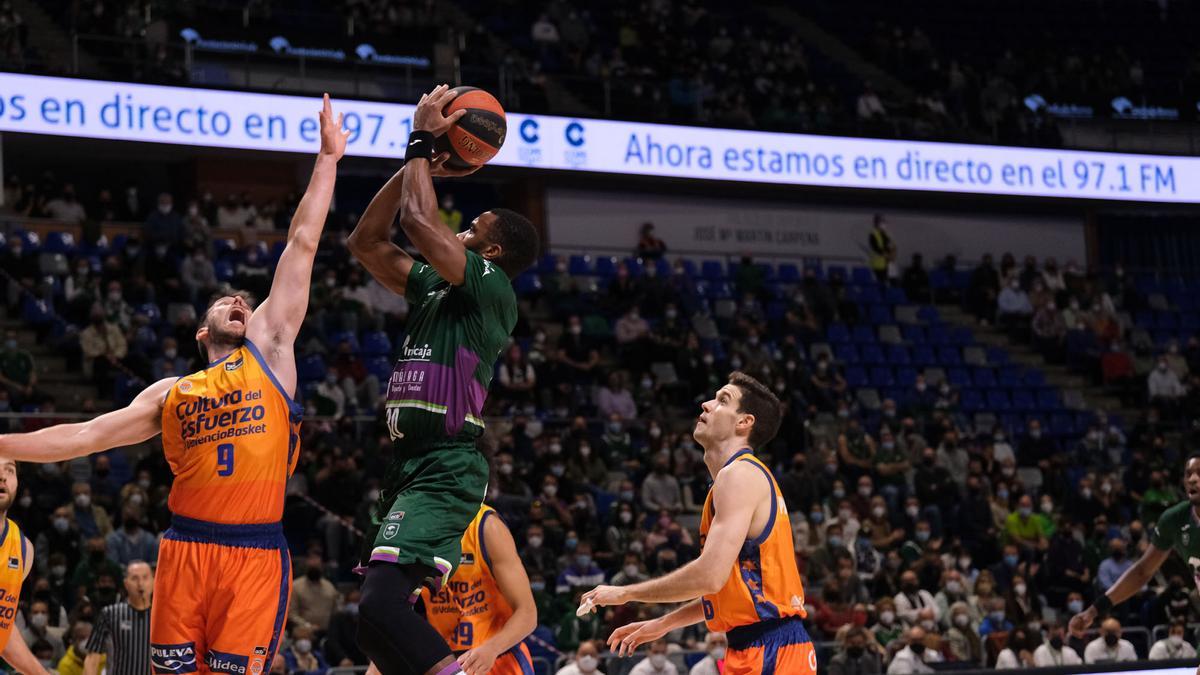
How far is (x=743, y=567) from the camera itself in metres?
5.85

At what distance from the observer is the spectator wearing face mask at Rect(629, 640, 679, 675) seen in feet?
40.1

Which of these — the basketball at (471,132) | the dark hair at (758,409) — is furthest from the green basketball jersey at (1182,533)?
the basketball at (471,132)

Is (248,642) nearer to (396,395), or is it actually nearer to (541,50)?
(396,395)

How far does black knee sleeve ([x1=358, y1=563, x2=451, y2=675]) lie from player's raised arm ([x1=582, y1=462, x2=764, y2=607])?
67cm

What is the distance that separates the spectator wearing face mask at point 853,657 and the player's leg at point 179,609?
A: 8.51 meters

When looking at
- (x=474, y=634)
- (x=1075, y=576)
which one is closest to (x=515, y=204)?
(x=1075, y=576)

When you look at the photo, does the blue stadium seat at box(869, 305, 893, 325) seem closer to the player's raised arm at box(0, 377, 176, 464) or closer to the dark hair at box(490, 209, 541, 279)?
the dark hair at box(490, 209, 541, 279)

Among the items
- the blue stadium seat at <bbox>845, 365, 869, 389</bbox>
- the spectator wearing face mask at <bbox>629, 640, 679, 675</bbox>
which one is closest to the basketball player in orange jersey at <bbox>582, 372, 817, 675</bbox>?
the spectator wearing face mask at <bbox>629, 640, 679, 675</bbox>

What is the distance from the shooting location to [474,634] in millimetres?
6426

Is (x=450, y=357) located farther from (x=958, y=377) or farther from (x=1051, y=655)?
(x=958, y=377)

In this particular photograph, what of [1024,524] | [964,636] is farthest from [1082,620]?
[1024,524]

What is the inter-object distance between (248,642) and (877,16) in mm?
25816

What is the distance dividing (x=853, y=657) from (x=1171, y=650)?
3.44m

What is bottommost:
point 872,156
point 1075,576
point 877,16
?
point 1075,576
